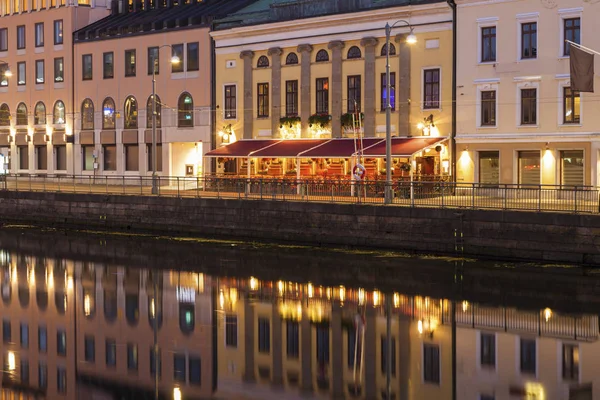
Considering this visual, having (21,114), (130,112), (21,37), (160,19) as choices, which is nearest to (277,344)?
(130,112)

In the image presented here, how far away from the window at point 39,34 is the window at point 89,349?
187ft

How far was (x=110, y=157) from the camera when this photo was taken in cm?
7819

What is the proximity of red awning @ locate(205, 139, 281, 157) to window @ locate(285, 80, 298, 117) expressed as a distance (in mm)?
1846

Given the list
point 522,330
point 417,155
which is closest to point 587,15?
point 417,155

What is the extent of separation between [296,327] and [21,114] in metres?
58.9

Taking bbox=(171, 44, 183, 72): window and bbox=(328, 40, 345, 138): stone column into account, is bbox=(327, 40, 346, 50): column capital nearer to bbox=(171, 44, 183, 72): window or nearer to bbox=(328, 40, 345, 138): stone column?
bbox=(328, 40, 345, 138): stone column

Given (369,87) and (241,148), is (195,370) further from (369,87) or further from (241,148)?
(241,148)

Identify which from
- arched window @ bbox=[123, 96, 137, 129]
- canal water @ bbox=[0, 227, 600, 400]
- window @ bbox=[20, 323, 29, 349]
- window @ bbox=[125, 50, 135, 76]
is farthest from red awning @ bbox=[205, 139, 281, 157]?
window @ bbox=[20, 323, 29, 349]

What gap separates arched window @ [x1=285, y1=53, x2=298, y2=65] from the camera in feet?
214

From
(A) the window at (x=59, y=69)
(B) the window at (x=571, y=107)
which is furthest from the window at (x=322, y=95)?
(A) the window at (x=59, y=69)

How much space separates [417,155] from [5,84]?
41143 mm

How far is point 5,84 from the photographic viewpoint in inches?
3438

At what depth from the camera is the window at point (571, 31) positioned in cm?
5328

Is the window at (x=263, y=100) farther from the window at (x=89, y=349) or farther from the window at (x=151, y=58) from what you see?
the window at (x=89, y=349)
